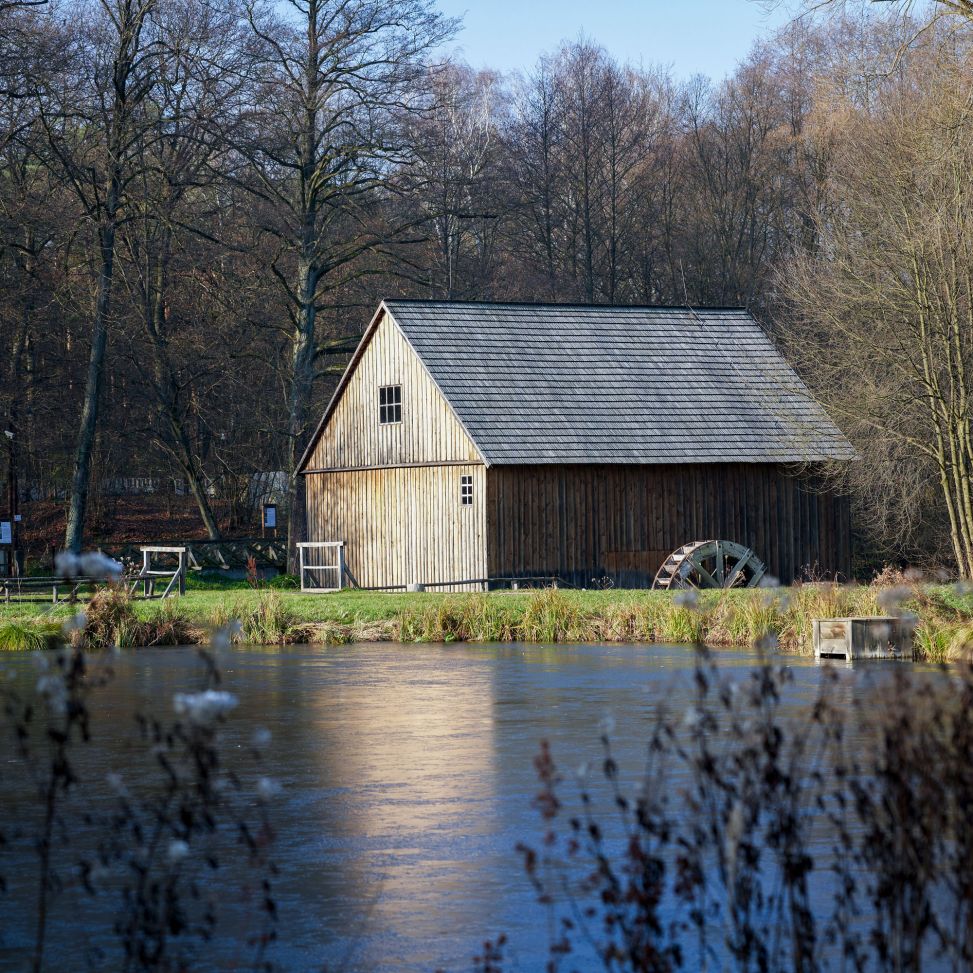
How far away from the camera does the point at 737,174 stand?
53969mm

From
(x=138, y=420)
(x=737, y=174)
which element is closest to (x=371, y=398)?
(x=138, y=420)

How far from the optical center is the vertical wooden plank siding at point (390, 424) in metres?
34.6

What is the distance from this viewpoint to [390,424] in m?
36.2

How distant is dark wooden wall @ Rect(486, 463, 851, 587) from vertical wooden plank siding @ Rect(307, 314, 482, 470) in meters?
1.61

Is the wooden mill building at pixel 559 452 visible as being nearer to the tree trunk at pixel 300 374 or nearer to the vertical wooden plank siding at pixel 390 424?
the vertical wooden plank siding at pixel 390 424

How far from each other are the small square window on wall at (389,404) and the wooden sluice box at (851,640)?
15.2m

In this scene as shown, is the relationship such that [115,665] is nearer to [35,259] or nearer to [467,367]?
[467,367]

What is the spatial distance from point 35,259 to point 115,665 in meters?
20.7

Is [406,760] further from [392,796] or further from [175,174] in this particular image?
[175,174]

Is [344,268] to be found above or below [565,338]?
above

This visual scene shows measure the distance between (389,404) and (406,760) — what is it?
2220cm

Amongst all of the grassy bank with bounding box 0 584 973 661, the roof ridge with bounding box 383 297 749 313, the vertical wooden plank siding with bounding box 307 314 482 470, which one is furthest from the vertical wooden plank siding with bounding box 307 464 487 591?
the grassy bank with bounding box 0 584 973 661

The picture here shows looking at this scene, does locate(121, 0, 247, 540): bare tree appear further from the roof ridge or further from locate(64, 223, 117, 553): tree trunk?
the roof ridge

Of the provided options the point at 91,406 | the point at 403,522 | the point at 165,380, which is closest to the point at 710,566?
the point at 403,522
